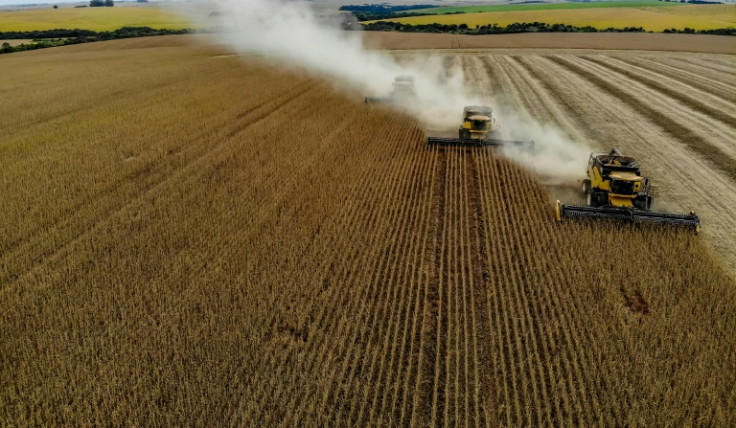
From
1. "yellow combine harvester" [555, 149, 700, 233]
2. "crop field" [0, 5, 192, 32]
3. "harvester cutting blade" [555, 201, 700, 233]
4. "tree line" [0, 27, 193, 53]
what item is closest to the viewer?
"harvester cutting blade" [555, 201, 700, 233]

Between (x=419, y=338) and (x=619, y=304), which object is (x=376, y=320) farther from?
(x=619, y=304)

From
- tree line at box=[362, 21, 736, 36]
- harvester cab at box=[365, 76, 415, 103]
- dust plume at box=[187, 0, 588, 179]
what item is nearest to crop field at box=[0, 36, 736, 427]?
dust plume at box=[187, 0, 588, 179]

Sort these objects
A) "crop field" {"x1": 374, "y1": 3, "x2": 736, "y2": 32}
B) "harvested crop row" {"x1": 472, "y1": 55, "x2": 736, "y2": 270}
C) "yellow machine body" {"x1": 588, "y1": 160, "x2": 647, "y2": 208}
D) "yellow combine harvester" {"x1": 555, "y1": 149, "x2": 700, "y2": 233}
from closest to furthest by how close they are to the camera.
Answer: "yellow combine harvester" {"x1": 555, "y1": 149, "x2": 700, "y2": 233}
"yellow machine body" {"x1": 588, "y1": 160, "x2": 647, "y2": 208}
"harvested crop row" {"x1": 472, "y1": 55, "x2": 736, "y2": 270}
"crop field" {"x1": 374, "y1": 3, "x2": 736, "y2": 32}

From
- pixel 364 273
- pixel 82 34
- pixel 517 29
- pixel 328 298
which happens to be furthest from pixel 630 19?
pixel 82 34

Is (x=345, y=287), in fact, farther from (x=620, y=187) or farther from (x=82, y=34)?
(x=82, y=34)

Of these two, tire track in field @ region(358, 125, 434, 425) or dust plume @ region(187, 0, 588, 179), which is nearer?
tire track in field @ region(358, 125, 434, 425)

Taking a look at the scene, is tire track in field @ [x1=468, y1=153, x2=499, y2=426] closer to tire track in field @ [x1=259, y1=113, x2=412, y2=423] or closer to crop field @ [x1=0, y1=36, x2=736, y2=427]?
crop field @ [x1=0, y1=36, x2=736, y2=427]
